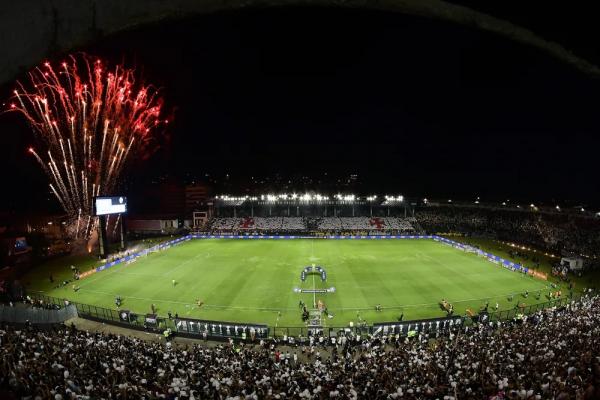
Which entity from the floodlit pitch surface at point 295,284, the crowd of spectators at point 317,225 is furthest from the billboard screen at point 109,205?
the crowd of spectators at point 317,225

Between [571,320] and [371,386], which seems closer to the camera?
[371,386]

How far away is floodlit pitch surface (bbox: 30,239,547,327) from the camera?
30.3 m

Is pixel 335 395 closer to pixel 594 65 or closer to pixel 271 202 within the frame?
pixel 594 65

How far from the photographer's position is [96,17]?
2480 millimetres

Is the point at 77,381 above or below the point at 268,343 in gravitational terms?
above

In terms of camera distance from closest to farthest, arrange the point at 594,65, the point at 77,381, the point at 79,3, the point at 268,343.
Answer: the point at 79,3 < the point at 594,65 < the point at 77,381 < the point at 268,343

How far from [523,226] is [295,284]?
55.0 metres

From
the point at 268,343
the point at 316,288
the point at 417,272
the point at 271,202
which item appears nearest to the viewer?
the point at 268,343

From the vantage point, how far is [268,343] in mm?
22938

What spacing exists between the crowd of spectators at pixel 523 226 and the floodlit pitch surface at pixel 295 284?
644 inches

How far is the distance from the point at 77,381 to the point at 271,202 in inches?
3213

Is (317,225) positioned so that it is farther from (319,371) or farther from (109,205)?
(319,371)

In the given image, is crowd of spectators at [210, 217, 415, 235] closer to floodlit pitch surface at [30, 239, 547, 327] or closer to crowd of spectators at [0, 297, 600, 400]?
floodlit pitch surface at [30, 239, 547, 327]

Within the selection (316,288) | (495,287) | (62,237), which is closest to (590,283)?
(495,287)
